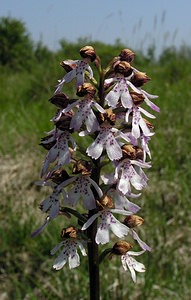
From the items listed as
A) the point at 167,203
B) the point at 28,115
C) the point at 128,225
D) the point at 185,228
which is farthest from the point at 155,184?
the point at 128,225

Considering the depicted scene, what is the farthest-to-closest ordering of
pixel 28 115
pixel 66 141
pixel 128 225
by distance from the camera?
pixel 28 115 → pixel 128 225 → pixel 66 141

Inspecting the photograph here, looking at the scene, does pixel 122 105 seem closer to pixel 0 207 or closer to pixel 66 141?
pixel 66 141

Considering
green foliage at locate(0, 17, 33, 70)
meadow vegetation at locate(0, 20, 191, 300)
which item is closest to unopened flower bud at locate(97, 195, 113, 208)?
meadow vegetation at locate(0, 20, 191, 300)

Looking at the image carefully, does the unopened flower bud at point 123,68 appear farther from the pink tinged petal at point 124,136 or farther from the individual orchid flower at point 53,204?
the individual orchid flower at point 53,204

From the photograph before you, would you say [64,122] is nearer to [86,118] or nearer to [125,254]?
[86,118]

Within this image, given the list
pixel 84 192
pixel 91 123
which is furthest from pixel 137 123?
pixel 84 192

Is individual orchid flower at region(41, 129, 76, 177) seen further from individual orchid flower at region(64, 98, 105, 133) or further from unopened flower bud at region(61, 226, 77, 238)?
unopened flower bud at region(61, 226, 77, 238)
